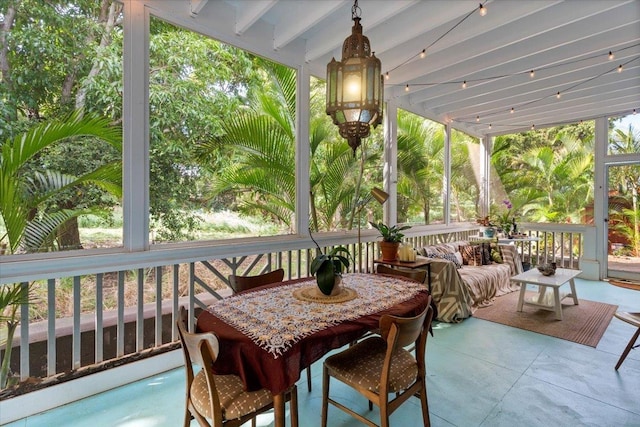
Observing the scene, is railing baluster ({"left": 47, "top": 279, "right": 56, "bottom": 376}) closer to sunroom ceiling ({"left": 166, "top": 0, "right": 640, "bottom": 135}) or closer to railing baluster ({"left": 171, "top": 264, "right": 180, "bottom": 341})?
railing baluster ({"left": 171, "top": 264, "right": 180, "bottom": 341})

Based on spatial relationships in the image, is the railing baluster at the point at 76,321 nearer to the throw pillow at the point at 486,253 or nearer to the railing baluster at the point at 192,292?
the railing baluster at the point at 192,292

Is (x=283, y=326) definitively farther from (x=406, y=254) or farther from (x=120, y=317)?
(x=406, y=254)

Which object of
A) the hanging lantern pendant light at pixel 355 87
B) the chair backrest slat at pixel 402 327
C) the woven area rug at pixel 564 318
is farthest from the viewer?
the woven area rug at pixel 564 318

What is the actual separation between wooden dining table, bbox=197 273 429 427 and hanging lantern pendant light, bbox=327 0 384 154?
105cm

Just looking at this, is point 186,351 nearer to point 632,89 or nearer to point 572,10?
point 572,10

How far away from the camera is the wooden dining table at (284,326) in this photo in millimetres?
1238

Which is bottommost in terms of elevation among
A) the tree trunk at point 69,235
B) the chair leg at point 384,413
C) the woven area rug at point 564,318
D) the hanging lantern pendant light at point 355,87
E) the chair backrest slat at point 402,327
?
the woven area rug at point 564,318

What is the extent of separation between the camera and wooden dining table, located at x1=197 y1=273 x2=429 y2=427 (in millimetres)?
1238

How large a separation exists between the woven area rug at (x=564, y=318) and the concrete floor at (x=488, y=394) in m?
0.19

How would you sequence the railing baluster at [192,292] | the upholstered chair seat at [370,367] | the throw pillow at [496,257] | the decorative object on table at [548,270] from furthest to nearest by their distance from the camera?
the throw pillow at [496,257], the decorative object on table at [548,270], the railing baluster at [192,292], the upholstered chair seat at [370,367]

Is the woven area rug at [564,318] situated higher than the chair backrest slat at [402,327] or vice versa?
the chair backrest slat at [402,327]

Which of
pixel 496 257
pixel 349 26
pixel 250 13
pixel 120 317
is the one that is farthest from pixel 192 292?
pixel 496 257

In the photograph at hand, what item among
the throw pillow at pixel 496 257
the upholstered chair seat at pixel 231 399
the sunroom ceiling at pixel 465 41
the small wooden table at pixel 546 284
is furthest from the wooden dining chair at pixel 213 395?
the throw pillow at pixel 496 257

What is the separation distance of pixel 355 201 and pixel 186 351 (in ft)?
10.2
